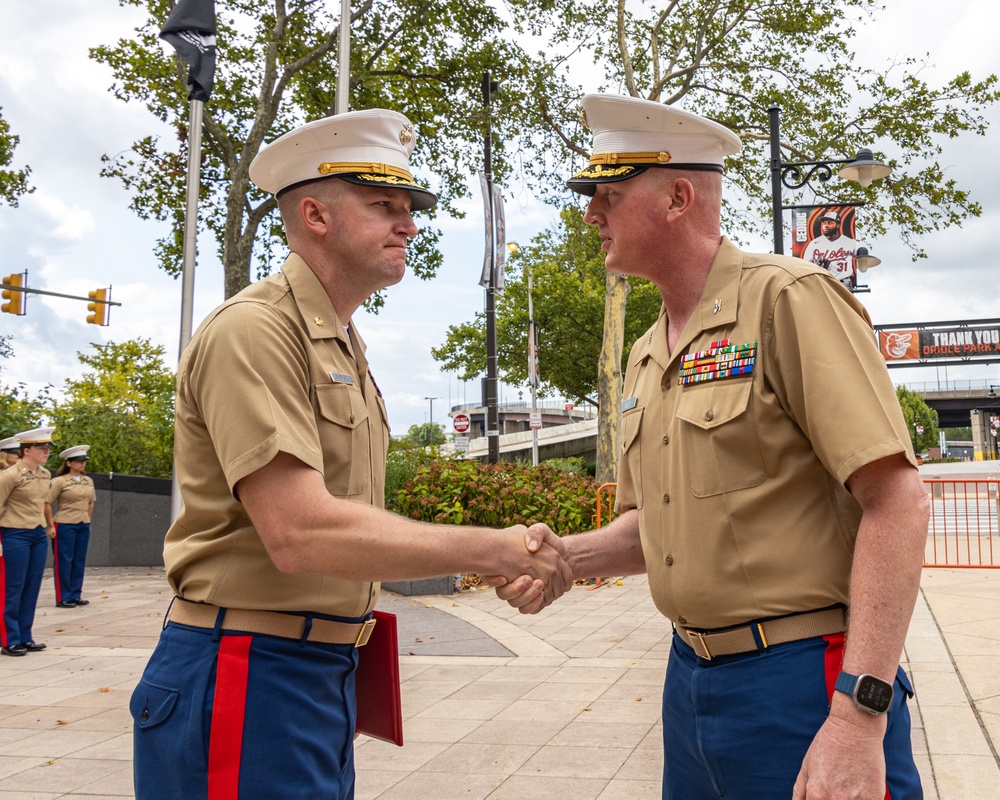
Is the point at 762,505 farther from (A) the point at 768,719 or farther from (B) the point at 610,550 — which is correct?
(B) the point at 610,550

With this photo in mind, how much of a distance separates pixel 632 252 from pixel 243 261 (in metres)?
17.5

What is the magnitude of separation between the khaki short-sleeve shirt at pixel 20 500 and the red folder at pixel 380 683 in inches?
349

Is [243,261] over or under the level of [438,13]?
under

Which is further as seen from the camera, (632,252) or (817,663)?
(632,252)

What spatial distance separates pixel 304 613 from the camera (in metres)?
2.22

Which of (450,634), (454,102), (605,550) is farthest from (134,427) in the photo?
(605,550)

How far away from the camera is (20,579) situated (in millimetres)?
9742

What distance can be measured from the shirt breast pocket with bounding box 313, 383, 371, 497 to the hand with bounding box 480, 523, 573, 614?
652 millimetres

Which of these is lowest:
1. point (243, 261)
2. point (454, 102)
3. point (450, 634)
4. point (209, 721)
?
point (450, 634)

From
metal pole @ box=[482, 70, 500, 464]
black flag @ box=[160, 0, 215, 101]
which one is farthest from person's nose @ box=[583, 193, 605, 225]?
metal pole @ box=[482, 70, 500, 464]

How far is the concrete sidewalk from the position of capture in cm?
489

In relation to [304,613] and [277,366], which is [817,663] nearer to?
[304,613]

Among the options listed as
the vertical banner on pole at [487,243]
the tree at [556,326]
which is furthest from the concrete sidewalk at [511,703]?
the tree at [556,326]

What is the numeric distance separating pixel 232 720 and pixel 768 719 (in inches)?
47.5
